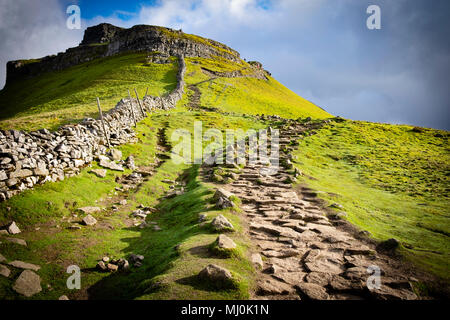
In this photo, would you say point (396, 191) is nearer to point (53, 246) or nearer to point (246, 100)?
point (53, 246)

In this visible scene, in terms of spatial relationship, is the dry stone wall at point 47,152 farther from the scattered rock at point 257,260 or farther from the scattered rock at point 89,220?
the scattered rock at point 257,260

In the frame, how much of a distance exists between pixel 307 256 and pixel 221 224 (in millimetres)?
3430

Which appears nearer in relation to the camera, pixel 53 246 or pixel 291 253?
pixel 291 253

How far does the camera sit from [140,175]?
17891 mm

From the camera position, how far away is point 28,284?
284 inches

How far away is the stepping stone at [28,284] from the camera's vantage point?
6961 millimetres

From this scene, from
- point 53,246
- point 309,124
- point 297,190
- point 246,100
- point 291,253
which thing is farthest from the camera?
point 246,100

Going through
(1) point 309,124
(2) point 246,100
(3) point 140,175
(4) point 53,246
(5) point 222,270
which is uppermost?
(2) point 246,100

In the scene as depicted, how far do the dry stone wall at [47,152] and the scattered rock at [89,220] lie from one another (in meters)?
3.30

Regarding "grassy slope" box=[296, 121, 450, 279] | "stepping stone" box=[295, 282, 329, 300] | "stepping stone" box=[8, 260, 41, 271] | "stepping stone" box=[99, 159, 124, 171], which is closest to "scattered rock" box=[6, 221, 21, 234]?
"stepping stone" box=[8, 260, 41, 271]

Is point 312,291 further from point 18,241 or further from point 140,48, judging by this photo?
point 140,48

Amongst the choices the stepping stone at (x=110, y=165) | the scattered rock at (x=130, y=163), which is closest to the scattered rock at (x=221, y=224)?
the stepping stone at (x=110, y=165)
